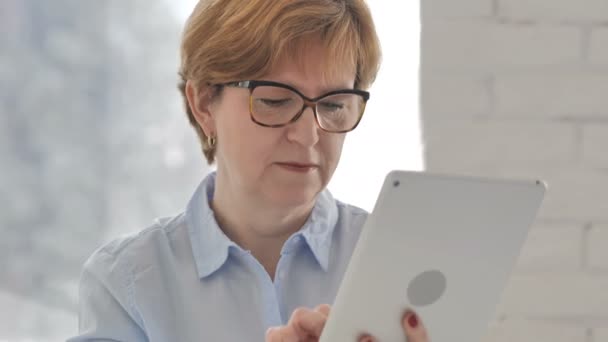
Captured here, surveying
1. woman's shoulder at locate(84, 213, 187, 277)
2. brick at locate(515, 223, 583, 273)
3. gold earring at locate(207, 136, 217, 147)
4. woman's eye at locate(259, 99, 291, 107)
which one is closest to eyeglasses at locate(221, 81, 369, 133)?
woman's eye at locate(259, 99, 291, 107)

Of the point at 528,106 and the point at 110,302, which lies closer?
the point at 110,302

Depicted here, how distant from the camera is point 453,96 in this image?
136cm

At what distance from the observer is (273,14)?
1.06m

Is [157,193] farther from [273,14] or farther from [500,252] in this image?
[500,252]

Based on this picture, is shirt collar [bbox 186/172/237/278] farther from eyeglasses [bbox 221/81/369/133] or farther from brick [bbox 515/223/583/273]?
brick [bbox 515/223/583/273]

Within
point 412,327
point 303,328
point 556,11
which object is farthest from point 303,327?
point 556,11

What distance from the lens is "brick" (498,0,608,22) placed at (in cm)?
136

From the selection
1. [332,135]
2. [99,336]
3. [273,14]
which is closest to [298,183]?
[332,135]

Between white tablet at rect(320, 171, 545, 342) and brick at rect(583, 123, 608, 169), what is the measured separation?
1.98ft

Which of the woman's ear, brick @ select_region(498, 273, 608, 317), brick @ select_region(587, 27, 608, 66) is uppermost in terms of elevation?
brick @ select_region(587, 27, 608, 66)

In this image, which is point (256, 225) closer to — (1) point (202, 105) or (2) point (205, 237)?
(2) point (205, 237)

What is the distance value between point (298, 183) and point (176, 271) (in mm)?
218

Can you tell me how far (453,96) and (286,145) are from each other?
0.40 meters

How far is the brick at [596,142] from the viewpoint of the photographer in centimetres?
137
